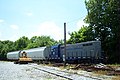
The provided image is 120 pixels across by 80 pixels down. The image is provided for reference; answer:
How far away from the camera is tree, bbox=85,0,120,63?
45844 mm

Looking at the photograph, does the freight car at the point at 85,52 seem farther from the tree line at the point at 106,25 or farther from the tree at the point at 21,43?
the tree at the point at 21,43

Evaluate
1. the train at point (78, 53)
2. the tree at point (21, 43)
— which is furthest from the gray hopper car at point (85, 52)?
the tree at point (21, 43)

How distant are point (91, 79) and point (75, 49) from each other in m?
23.0

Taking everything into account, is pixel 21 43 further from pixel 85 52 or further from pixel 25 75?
pixel 25 75

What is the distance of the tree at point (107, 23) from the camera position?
45.8 meters

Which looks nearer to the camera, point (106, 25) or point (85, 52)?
point (85, 52)

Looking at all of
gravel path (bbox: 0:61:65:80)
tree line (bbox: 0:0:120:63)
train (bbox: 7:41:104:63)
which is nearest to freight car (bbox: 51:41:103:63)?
train (bbox: 7:41:104:63)

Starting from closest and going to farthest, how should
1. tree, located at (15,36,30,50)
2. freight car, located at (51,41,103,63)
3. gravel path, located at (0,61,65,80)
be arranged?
gravel path, located at (0,61,65,80) → freight car, located at (51,41,103,63) → tree, located at (15,36,30,50)

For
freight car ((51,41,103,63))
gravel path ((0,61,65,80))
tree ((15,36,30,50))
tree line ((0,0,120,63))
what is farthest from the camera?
tree ((15,36,30,50))

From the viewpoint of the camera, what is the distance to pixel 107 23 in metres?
47.4

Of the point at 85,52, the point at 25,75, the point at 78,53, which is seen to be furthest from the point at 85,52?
the point at 25,75

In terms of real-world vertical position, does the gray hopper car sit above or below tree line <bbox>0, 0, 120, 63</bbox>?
below

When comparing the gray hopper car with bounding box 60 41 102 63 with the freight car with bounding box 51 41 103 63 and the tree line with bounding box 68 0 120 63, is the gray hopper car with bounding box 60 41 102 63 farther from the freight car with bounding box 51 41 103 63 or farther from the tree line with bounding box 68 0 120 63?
the tree line with bounding box 68 0 120 63

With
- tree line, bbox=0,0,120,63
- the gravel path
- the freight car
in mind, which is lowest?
the gravel path
